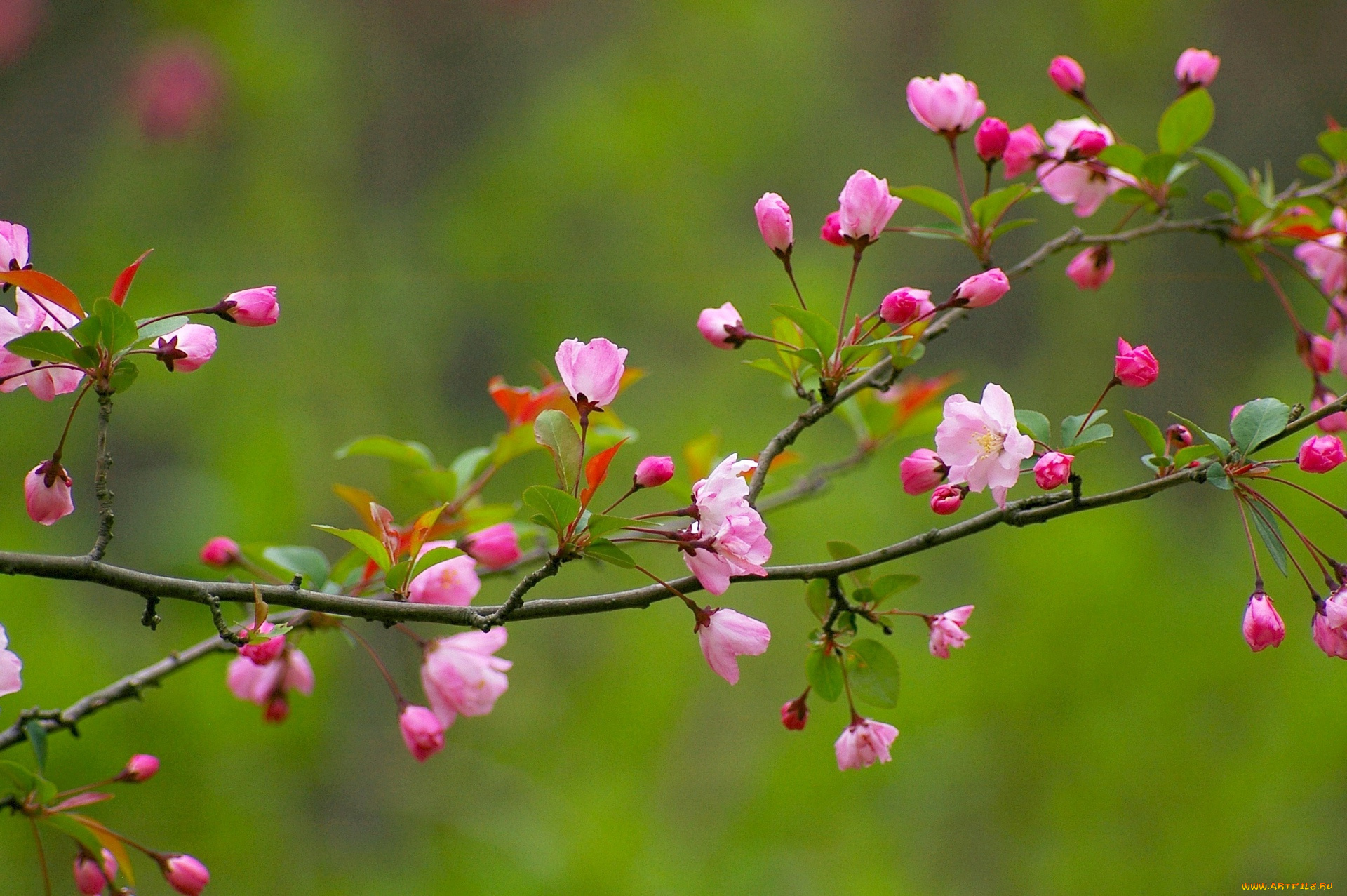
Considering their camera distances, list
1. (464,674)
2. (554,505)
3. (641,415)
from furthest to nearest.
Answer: (641,415) < (464,674) < (554,505)

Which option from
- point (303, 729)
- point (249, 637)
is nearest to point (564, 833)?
point (303, 729)

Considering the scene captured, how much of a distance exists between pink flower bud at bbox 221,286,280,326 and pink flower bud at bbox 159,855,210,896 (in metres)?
0.34

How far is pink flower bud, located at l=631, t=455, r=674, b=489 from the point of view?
552 millimetres

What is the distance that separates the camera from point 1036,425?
21.8 inches

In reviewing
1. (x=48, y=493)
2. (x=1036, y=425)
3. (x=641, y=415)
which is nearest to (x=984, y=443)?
(x=1036, y=425)

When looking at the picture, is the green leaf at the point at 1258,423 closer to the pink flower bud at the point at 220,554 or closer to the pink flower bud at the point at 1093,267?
the pink flower bud at the point at 1093,267

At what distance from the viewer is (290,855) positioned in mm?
1725

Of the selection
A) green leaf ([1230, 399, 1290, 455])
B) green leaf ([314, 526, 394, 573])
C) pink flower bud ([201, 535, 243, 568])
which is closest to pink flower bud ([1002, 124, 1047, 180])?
green leaf ([1230, 399, 1290, 455])

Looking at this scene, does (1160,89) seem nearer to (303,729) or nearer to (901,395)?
(901,395)

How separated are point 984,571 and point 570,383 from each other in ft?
5.60

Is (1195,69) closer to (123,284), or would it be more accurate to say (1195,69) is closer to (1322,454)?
(1322,454)

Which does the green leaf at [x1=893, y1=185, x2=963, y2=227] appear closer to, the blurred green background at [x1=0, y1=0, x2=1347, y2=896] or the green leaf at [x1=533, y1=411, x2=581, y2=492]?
the green leaf at [x1=533, y1=411, x2=581, y2=492]

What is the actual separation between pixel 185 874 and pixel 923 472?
512 millimetres

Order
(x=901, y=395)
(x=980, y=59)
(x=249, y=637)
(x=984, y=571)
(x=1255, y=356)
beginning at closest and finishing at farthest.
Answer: (x=249, y=637), (x=901, y=395), (x=984, y=571), (x=1255, y=356), (x=980, y=59)
